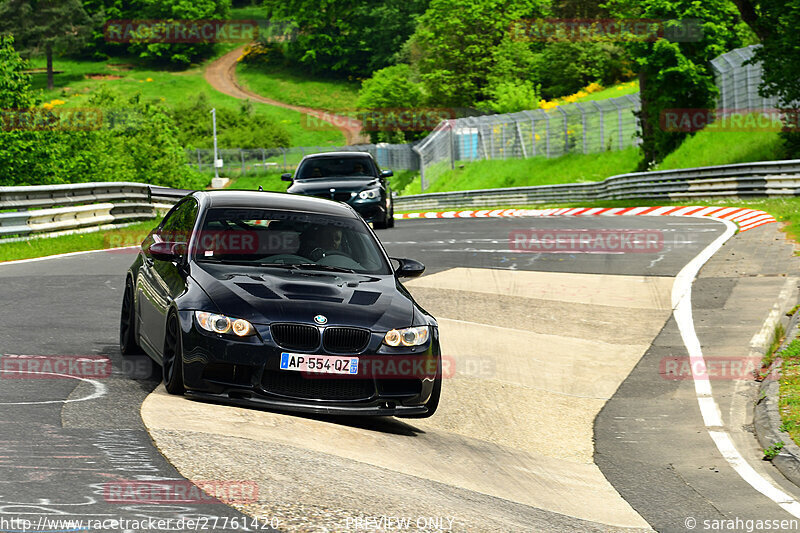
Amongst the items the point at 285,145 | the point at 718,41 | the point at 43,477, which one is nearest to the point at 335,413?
the point at 43,477

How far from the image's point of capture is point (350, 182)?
2408cm

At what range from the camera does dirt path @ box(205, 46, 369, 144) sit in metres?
120

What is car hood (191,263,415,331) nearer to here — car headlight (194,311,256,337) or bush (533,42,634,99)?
car headlight (194,311,256,337)

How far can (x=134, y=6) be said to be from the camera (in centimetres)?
16538

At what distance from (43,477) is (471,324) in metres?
7.94

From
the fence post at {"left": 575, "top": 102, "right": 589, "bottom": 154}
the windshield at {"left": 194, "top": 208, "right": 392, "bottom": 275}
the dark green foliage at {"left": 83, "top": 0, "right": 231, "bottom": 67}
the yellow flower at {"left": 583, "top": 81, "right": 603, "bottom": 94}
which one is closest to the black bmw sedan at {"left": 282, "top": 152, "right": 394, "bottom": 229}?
the windshield at {"left": 194, "top": 208, "right": 392, "bottom": 275}

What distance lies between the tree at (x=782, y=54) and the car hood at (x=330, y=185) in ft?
53.3

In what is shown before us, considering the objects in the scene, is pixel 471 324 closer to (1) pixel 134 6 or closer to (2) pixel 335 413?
(2) pixel 335 413

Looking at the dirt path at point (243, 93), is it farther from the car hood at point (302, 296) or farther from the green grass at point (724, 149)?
the car hood at point (302, 296)

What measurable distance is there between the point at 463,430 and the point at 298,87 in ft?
443

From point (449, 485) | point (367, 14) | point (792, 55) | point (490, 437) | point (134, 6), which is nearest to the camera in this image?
point (449, 485)

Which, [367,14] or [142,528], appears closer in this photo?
[142,528]

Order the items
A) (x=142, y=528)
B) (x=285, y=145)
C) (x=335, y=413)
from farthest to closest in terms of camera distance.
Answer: (x=285, y=145), (x=335, y=413), (x=142, y=528)

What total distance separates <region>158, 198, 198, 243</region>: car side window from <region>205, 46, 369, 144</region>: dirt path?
99129mm
